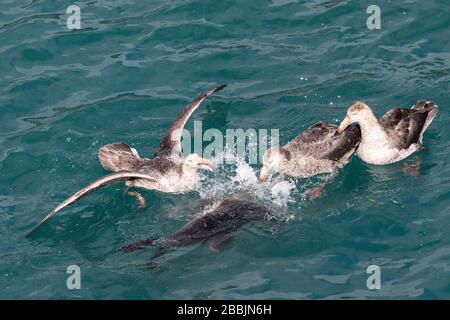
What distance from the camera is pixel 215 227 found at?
47.4 ft

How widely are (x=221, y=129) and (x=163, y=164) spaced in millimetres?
1748

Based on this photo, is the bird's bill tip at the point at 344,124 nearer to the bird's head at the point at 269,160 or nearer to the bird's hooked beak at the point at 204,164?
the bird's head at the point at 269,160

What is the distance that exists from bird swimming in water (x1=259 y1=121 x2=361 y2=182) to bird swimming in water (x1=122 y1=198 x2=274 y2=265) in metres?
1.25

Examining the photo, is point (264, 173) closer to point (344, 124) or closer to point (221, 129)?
point (344, 124)

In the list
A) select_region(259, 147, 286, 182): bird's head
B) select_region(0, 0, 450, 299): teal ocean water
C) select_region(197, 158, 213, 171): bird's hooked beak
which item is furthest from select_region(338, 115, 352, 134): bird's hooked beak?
select_region(197, 158, 213, 171): bird's hooked beak

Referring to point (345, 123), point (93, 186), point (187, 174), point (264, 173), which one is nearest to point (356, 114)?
point (345, 123)

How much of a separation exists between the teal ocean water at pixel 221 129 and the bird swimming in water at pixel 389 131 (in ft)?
0.71

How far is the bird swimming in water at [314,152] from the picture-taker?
638 inches

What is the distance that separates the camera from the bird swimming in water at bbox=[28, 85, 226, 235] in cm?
1612

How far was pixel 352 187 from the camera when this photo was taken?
51.9ft

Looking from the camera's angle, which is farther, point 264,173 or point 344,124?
point 344,124

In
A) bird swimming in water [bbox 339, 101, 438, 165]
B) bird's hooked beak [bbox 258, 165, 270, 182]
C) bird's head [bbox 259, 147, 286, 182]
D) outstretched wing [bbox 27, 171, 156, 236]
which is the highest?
bird swimming in water [bbox 339, 101, 438, 165]

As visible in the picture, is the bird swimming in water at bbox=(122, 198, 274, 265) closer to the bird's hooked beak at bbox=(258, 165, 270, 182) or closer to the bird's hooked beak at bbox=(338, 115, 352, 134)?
the bird's hooked beak at bbox=(258, 165, 270, 182)
